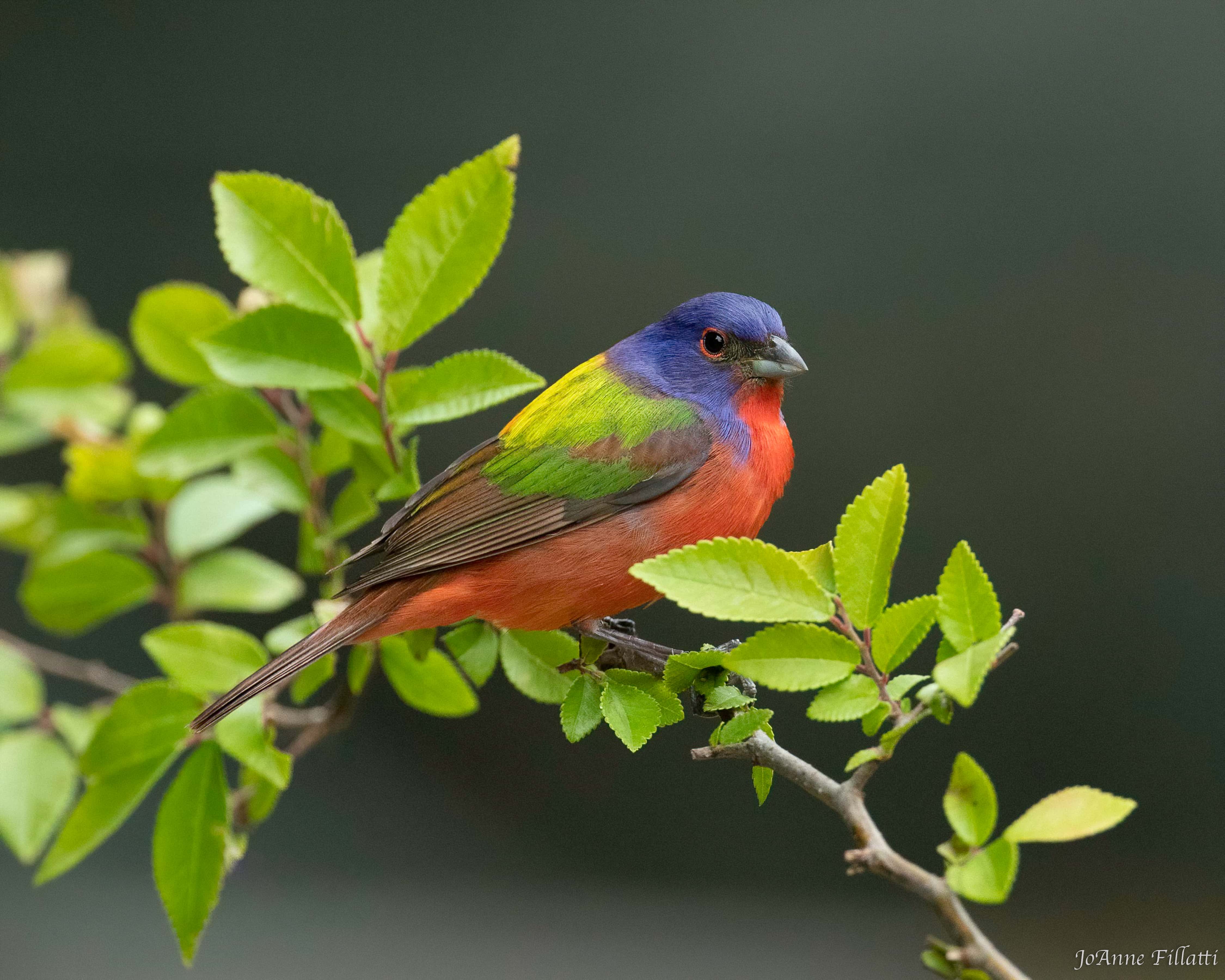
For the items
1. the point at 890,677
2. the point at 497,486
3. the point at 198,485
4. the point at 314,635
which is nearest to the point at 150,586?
the point at 198,485

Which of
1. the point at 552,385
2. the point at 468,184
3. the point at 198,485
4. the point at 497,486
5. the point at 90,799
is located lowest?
the point at 90,799

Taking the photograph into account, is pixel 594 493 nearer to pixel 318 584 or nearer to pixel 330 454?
pixel 330 454

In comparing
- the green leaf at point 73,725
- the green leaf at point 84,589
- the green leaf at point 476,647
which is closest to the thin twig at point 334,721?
the green leaf at point 476,647

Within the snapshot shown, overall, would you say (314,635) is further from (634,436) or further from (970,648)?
(970,648)

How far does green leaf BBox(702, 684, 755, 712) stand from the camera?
1.13 meters

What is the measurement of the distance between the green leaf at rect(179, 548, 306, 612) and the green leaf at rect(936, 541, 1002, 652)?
166cm

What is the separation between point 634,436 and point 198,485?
1266 millimetres

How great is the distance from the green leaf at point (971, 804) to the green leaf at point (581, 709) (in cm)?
40

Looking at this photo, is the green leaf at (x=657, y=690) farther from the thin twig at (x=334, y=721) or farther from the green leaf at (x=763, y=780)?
the thin twig at (x=334, y=721)

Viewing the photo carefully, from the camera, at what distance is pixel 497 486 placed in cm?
154

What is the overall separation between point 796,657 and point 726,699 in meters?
0.14

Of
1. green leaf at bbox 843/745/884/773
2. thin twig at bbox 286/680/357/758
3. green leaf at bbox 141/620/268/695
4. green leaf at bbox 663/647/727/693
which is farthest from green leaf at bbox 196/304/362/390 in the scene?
green leaf at bbox 843/745/884/773

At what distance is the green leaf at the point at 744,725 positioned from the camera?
1057mm

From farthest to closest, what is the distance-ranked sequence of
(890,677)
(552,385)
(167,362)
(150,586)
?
1. (150,586)
2. (167,362)
3. (552,385)
4. (890,677)
